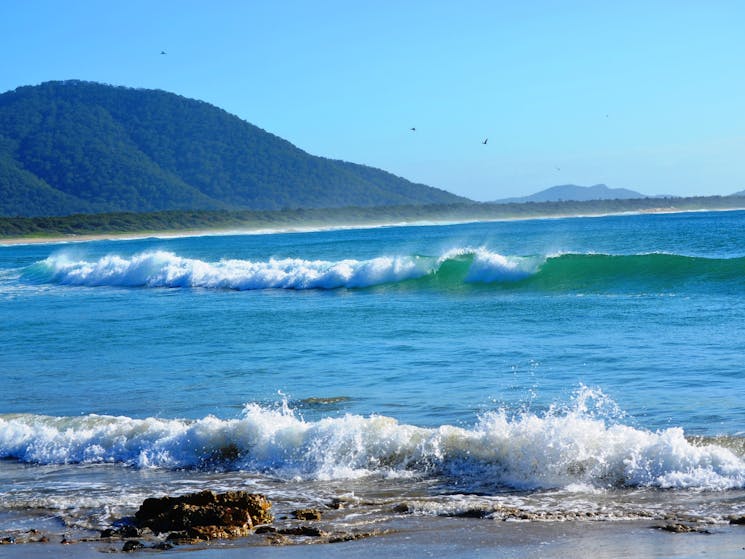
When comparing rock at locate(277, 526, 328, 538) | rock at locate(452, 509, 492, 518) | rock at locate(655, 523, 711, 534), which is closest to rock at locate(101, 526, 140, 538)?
rock at locate(277, 526, 328, 538)

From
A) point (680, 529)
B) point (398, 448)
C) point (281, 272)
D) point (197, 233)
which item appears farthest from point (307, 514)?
point (197, 233)

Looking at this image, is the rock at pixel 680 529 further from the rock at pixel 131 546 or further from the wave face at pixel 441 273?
the wave face at pixel 441 273

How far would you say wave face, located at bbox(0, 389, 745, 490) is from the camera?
8.69m

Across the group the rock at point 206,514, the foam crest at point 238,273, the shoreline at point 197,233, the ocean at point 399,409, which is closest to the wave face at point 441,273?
the foam crest at point 238,273

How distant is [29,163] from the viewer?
612 ft

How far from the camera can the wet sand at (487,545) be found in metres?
6.75

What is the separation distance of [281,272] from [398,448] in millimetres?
25183

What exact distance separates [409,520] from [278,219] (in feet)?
425

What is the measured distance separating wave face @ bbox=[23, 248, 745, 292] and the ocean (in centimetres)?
92

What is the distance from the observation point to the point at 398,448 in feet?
31.6

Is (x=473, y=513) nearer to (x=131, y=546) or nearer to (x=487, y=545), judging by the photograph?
→ (x=487, y=545)

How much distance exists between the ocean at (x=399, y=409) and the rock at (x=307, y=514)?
0.57 feet

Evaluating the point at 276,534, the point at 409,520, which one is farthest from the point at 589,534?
the point at 276,534

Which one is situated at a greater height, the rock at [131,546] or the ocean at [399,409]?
the ocean at [399,409]
